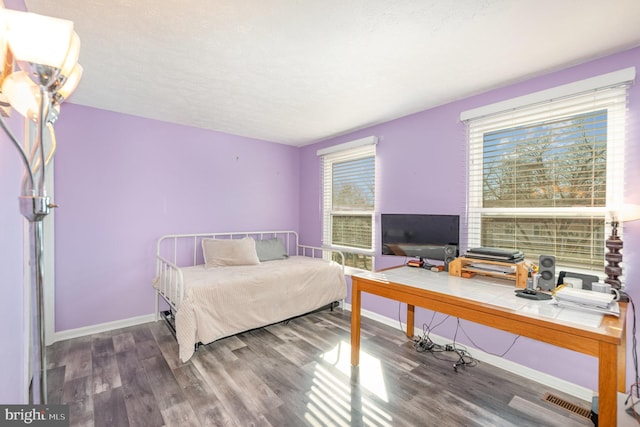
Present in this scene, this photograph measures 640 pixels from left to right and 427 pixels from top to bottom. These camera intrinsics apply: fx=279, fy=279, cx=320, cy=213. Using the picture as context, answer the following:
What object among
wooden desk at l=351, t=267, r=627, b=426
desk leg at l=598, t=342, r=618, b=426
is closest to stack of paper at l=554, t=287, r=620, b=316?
wooden desk at l=351, t=267, r=627, b=426

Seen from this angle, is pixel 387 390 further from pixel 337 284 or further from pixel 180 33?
pixel 180 33

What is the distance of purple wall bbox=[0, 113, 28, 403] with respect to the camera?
3.70 ft

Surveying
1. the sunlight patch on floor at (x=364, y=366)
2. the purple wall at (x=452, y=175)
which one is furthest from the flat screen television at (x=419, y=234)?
the sunlight patch on floor at (x=364, y=366)

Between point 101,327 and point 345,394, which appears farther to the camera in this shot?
point 101,327

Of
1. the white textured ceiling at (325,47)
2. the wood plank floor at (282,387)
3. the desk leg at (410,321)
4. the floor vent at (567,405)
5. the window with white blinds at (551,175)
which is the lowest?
the floor vent at (567,405)

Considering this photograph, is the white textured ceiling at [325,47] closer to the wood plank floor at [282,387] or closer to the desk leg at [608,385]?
the desk leg at [608,385]

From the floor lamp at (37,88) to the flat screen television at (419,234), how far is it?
2371 millimetres

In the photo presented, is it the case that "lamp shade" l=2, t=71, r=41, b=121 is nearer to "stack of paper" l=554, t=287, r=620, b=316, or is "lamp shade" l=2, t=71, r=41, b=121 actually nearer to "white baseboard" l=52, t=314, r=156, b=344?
"stack of paper" l=554, t=287, r=620, b=316

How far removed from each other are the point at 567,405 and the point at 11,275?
316cm

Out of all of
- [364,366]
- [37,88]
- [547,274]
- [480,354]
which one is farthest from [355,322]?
[37,88]

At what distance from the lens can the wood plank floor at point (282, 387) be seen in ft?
5.39

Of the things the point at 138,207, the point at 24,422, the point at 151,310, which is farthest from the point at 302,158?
the point at 24,422

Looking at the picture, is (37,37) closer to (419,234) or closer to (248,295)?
(248,295)

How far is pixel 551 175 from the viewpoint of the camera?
2033 millimetres
